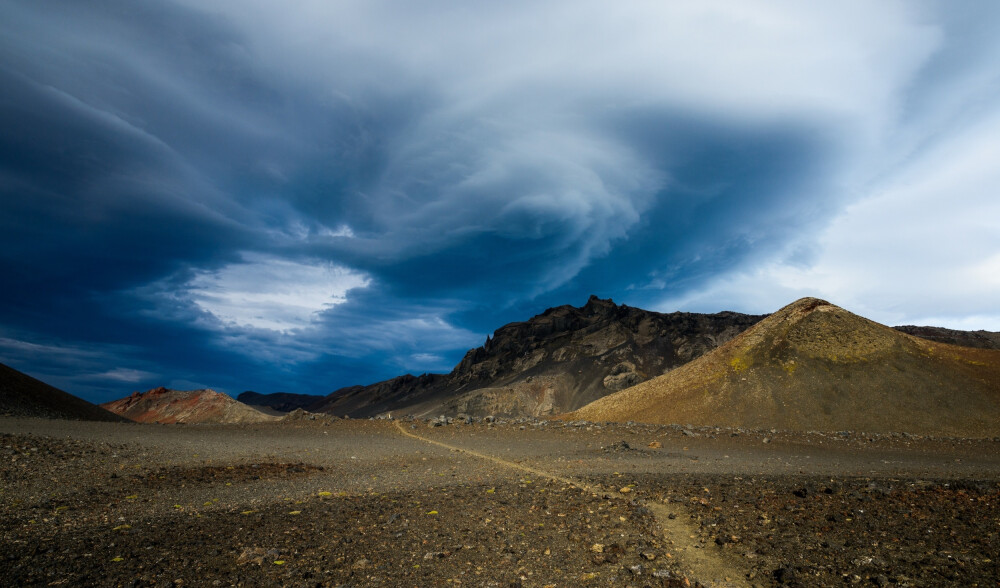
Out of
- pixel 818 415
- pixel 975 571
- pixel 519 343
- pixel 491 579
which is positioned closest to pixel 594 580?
pixel 491 579

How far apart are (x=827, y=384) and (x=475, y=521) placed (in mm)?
32938

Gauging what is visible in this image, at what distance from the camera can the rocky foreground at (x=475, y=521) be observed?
536 cm

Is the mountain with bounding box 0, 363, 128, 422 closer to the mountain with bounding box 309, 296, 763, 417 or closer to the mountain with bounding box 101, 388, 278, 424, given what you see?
the mountain with bounding box 101, 388, 278, 424

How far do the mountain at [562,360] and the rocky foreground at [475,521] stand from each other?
74.7 meters

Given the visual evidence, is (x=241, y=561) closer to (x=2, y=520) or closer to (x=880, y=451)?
(x=2, y=520)

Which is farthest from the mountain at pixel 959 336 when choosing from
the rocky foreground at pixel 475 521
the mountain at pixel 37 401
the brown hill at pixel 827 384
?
the mountain at pixel 37 401

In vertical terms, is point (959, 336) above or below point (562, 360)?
above

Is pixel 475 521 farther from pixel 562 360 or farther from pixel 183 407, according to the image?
pixel 562 360

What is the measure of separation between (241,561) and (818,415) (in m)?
33.2

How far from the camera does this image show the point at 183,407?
8769 cm

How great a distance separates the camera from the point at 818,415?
1169 inches

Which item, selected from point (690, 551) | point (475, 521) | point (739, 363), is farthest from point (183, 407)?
point (690, 551)

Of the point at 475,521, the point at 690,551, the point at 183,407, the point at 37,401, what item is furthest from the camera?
the point at 183,407

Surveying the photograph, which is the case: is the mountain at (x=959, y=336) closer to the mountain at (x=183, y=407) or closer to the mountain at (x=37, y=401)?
the mountain at (x=183, y=407)
